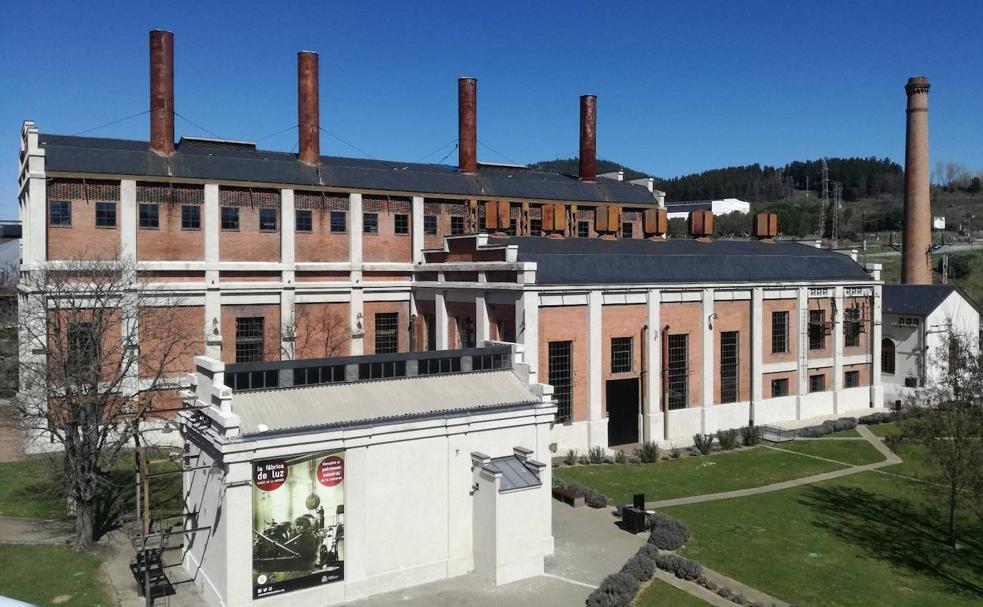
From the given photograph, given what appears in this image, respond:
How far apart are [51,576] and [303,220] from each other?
24148mm

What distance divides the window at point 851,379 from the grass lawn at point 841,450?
307 inches

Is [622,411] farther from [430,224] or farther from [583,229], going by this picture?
[583,229]

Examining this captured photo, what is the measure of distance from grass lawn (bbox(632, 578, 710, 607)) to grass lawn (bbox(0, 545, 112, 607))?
46.2 feet

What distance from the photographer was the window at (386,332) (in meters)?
44.0

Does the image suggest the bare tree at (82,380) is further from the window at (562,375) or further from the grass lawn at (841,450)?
the grass lawn at (841,450)

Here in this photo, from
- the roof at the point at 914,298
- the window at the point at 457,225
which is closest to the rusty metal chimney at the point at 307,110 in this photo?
the window at the point at 457,225

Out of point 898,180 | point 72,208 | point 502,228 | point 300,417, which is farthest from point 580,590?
point 898,180

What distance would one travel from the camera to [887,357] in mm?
49875

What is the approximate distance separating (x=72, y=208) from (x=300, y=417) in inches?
936

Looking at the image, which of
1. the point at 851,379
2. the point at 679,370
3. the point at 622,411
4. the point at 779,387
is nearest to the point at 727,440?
the point at 679,370

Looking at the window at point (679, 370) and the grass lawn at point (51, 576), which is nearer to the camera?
the grass lawn at point (51, 576)

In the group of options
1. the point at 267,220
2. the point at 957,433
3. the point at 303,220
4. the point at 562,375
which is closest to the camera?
the point at 957,433

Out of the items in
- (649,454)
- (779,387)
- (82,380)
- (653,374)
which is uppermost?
(82,380)

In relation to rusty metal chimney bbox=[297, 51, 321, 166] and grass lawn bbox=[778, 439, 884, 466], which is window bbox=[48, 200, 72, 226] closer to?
rusty metal chimney bbox=[297, 51, 321, 166]
